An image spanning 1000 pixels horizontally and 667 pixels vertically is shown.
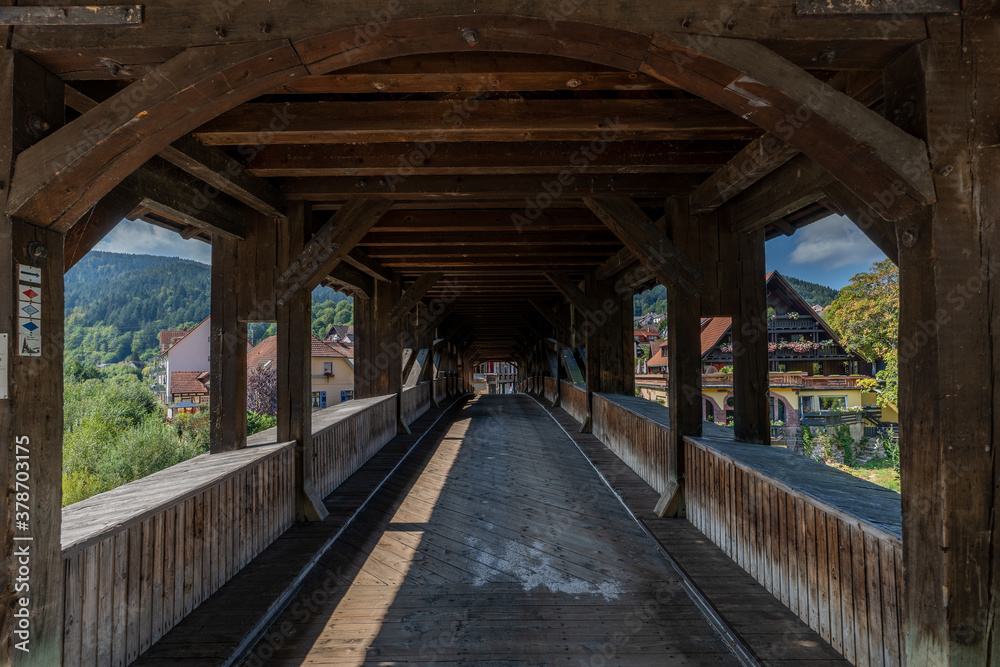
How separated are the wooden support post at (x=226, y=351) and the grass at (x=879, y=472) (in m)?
22.8

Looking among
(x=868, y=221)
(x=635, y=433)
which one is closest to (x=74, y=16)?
(x=868, y=221)

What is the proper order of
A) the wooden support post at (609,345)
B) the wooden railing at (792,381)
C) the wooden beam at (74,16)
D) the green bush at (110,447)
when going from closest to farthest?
1. the wooden beam at (74,16)
2. the wooden support post at (609,345)
3. the green bush at (110,447)
4. the wooden railing at (792,381)

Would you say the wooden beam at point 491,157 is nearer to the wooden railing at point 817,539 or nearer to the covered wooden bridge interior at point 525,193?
the covered wooden bridge interior at point 525,193

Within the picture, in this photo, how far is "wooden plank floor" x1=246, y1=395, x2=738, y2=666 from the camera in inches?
112

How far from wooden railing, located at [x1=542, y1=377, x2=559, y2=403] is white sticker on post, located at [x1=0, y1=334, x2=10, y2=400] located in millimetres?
13958

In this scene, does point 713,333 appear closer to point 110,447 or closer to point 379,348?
point 379,348

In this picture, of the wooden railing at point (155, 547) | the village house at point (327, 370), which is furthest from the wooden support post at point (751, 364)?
the village house at point (327, 370)

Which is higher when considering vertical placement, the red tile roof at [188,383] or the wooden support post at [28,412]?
the wooden support post at [28,412]

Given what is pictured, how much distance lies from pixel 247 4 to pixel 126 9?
577mm

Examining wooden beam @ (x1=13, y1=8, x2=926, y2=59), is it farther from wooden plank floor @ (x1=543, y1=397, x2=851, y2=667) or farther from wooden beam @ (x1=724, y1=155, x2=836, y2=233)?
wooden plank floor @ (x1=543, y1=397, x2=851, y2=667)

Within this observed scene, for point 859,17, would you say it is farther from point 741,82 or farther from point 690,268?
point 690,268

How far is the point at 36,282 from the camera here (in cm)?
203

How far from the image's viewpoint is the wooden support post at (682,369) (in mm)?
4840

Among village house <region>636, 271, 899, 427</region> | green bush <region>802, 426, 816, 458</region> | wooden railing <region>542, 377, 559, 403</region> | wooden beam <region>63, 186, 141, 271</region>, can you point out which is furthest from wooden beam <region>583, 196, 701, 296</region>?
green bush <region>802, 426, 816, 458</region>
